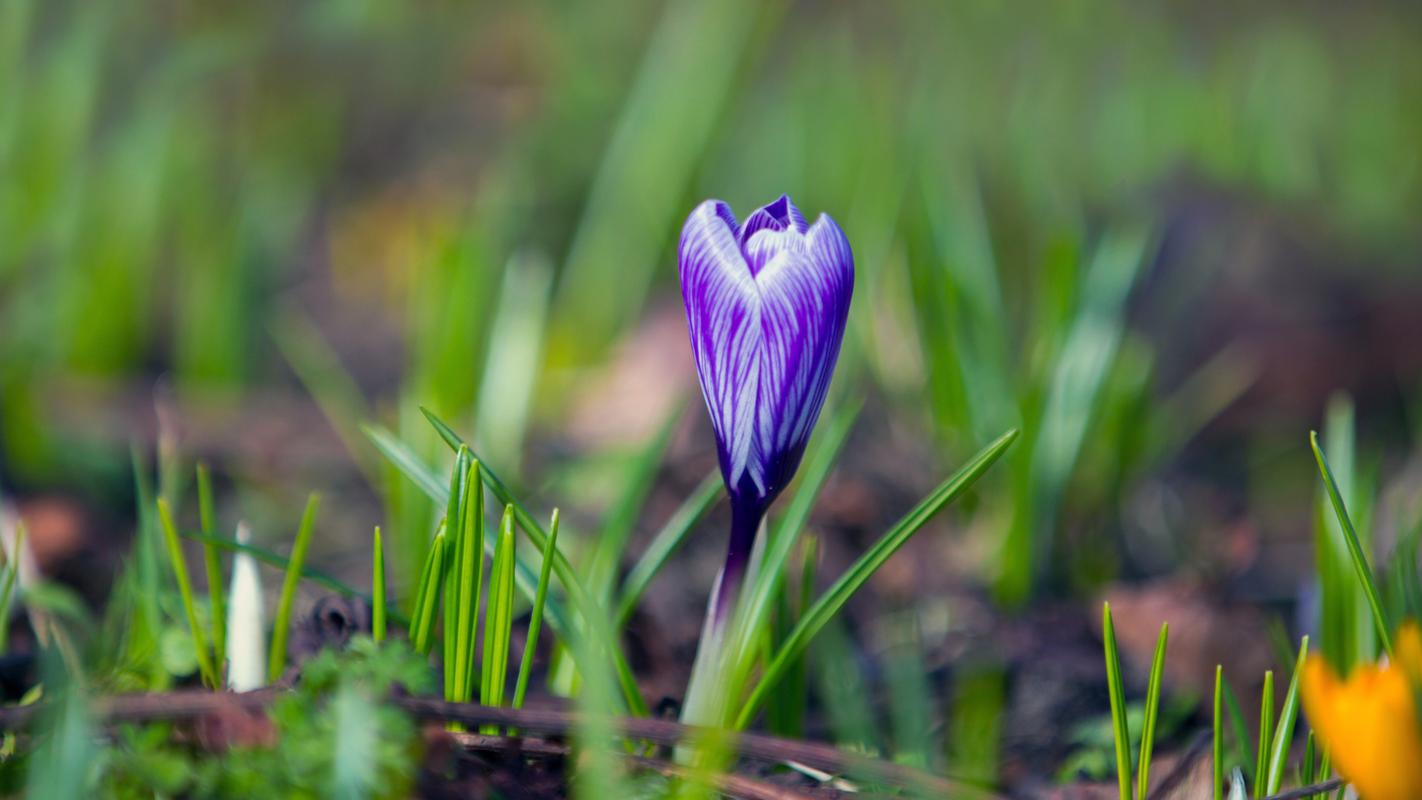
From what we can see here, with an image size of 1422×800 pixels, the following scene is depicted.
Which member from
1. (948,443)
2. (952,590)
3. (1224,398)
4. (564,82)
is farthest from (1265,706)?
(564,82)

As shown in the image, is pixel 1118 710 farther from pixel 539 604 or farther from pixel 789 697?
pixel 539 604

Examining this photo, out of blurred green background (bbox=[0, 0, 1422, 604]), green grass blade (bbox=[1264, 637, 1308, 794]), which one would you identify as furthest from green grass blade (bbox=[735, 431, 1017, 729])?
blurred green background (bbox=[0, 0, 1422, 604])

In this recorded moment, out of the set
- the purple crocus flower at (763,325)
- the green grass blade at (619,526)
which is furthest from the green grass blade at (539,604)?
the green grass blade at (619,526)

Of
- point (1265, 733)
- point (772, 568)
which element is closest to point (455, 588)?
point (772, 568)

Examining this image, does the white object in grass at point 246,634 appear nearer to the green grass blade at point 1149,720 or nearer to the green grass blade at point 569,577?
the green grass blade at point 569,577

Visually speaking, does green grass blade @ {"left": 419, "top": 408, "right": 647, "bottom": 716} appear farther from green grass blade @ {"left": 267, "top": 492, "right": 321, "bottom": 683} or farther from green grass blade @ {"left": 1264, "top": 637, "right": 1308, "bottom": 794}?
green grass blade @ {"left": 1264, "top": 637, "right": 1308, "bottom": 794}
